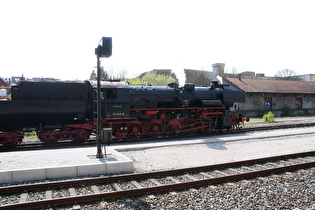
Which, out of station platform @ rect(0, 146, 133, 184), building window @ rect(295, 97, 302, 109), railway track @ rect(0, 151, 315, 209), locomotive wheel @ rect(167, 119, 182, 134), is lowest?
railway track @ rect(0, 151, 315, 209)

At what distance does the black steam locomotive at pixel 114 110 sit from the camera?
1111 cm

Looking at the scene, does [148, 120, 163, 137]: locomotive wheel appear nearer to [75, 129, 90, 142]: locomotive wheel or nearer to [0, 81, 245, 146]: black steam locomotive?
[0, 81, 245, 146]: black steam locomotive

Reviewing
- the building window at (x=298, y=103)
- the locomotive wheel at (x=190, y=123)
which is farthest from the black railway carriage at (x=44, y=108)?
the building window at (x=298, y=103)

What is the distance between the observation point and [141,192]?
5.54 meters

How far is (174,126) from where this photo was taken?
47.2 feet

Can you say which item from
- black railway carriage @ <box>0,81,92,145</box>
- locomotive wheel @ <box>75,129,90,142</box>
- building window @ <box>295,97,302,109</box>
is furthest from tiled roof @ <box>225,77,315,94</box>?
black railway carriage @ <box>0,81,92,145</box>

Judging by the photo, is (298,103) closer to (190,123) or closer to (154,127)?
(190,123)

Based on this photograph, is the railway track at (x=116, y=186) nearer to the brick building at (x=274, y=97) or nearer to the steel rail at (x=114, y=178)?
the steel rail at (x=114, y=178)

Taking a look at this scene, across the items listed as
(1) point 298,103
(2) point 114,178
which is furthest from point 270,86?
(2) point 114,178

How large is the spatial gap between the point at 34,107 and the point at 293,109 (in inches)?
1236

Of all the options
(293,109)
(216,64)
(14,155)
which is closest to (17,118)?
(14,155)

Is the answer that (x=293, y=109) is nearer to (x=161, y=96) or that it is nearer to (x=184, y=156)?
(x=161, y=96)

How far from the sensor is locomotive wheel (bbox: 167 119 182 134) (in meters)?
14.3

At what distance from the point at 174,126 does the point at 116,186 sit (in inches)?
341
